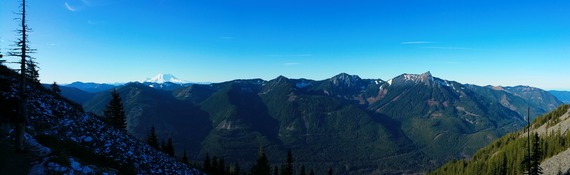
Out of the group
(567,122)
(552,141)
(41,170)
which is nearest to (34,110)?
(41,170)

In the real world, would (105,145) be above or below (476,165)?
above

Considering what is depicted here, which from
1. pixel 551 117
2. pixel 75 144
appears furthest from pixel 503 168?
pixel 75 144

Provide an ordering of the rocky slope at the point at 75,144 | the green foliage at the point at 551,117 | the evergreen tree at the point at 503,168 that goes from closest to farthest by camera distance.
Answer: the rocky slope at the point at 75,144, the evergreen tree at the point at 503,168, the green foliage at the point at 551,117

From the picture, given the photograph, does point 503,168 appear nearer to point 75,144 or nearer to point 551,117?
point 551,117

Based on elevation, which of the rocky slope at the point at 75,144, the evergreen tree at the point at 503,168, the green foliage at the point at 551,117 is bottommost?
the evergreen tree at the point at 503,168

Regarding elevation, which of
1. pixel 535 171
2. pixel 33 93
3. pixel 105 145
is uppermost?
pixel 33 93

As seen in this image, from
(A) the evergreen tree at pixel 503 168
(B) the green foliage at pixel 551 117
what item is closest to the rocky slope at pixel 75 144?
(A) the evergreen tree at pixel 503 168

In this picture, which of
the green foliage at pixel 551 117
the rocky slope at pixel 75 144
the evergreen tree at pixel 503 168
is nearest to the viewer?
the rocky slope at pixel 75 144

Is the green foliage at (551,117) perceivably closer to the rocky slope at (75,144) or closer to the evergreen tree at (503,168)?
the evergreen tree at (503,168)

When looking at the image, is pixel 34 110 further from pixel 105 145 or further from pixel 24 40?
pixel 24 40

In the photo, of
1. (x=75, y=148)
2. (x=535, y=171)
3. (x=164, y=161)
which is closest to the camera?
(x=75, y=148)

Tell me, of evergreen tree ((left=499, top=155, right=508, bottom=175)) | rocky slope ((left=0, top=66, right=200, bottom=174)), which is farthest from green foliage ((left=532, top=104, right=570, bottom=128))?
rocky slope ((left=0, top=66, right=200, bottom=174))
